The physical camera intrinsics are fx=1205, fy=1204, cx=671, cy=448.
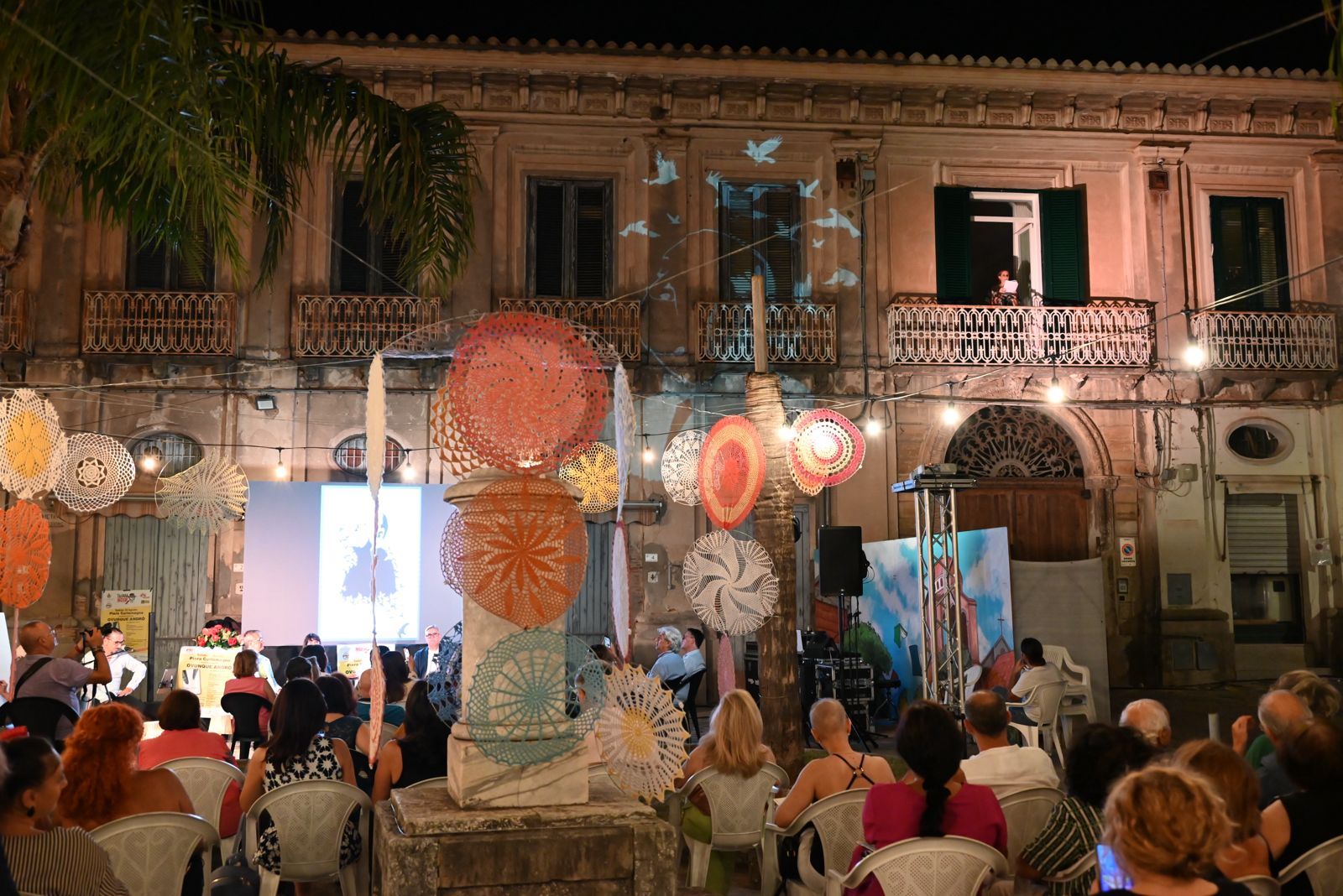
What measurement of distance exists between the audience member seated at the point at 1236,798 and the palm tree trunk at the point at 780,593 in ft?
15.9

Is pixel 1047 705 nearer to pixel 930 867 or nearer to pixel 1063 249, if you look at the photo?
pixel 930 867

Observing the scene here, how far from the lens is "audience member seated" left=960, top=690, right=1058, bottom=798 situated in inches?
→ 187

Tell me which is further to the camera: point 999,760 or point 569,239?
point 569,239

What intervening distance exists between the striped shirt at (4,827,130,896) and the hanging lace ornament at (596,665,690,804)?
1605 mm

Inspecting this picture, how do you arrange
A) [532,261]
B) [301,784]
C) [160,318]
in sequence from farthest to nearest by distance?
[532,261], [160,318], [301,784]

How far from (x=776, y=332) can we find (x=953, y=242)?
2.62 meters

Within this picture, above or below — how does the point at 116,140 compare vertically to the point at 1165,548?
above

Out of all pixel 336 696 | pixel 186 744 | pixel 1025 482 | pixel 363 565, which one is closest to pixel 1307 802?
pixel 186 744

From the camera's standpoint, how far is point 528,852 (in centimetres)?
375

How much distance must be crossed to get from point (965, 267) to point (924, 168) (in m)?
Answer: 1.32

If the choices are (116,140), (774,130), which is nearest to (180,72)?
(116,140)

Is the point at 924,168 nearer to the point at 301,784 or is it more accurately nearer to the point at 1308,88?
the point at 1308,88

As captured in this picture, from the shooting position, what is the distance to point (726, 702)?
5102 mm

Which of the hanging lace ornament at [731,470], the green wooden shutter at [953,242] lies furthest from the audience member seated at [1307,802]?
the green wooden shutter at [953,242]
